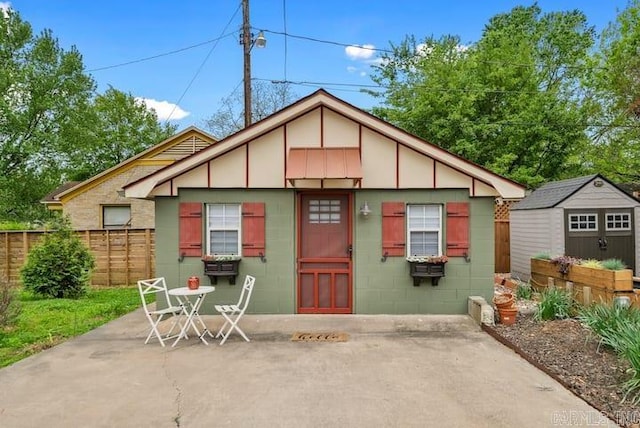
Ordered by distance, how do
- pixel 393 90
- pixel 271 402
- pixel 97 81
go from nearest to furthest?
pixel 271 402
pixel 393 90
pixel 97 81

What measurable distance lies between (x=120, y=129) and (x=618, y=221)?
2909 centimetres

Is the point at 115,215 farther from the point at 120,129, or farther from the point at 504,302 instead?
the point at 120,129

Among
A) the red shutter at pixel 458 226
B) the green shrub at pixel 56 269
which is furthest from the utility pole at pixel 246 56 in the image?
the red shutter at pixel 458 226

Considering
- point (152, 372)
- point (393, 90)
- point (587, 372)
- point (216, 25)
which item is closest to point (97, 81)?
point (216, 25)

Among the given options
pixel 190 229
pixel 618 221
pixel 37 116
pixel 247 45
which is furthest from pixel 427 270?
pixel 37 116

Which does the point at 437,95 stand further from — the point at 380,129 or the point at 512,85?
the point at 380,129

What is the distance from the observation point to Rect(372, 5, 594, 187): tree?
1540 centimetres

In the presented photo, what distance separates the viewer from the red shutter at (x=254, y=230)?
7.24 metres

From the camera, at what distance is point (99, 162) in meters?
27.8

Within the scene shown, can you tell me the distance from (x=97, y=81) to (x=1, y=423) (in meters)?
21.9

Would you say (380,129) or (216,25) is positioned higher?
(216,25)

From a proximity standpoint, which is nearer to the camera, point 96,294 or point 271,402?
point 271,402

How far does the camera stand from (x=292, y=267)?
7.26 m

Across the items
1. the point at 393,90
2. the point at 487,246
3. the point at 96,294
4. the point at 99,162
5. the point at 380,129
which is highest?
the point at 393,90
